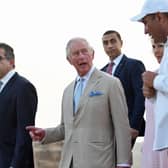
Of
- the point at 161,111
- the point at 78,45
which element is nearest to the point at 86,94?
the point at 78,45

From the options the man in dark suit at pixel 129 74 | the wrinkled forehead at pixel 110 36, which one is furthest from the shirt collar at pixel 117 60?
the wrinkled forehead at pixel 110 36

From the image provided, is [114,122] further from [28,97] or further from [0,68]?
[0,68]

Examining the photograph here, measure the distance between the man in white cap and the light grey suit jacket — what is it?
96cm

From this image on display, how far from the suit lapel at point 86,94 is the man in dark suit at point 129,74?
474 mm

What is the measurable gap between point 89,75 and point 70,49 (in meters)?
0.22

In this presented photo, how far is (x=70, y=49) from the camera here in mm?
3955

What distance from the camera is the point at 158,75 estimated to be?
8.77ft

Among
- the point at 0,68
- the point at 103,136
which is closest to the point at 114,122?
the point at 103,136

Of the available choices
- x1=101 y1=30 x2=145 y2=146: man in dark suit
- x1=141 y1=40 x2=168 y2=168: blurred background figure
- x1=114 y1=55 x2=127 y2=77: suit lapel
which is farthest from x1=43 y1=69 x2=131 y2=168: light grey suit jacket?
x1=114 y1=55 x2=127 y2=77: suit lapel

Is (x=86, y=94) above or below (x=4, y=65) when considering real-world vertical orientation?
below

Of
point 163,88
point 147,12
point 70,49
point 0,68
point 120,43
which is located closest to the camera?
point 163,88

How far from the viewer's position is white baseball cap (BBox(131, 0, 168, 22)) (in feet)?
9.23

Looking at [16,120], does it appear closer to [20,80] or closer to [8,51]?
[20,80]

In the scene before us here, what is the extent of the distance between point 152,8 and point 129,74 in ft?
5.28
